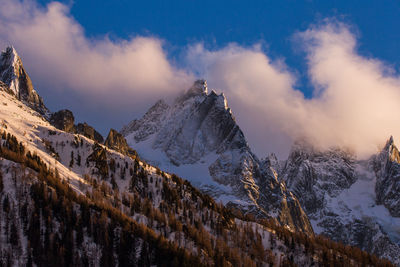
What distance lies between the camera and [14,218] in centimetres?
18912

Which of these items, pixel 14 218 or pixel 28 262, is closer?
pixel 28 262

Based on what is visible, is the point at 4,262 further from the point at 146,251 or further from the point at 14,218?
the point at 146,251

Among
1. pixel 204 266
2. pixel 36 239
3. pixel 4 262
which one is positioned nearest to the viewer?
pixel 4 262

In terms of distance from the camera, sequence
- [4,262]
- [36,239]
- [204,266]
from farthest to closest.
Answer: [204,266] < [36,239] < [4,262]

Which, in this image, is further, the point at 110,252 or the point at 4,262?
the point at 110,252

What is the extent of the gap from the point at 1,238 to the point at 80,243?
1158 inches

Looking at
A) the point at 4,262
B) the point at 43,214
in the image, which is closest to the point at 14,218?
the point at 43,214

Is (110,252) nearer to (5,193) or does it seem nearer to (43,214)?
(43,214)

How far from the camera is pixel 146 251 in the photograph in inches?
7761

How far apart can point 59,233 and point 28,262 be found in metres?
21.5

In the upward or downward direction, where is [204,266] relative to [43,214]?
downward

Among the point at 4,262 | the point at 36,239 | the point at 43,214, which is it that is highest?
the point at 43,214

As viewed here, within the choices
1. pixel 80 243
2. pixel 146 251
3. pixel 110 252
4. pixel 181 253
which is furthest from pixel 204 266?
pixel 80 243

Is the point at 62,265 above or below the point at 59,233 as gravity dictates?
below
